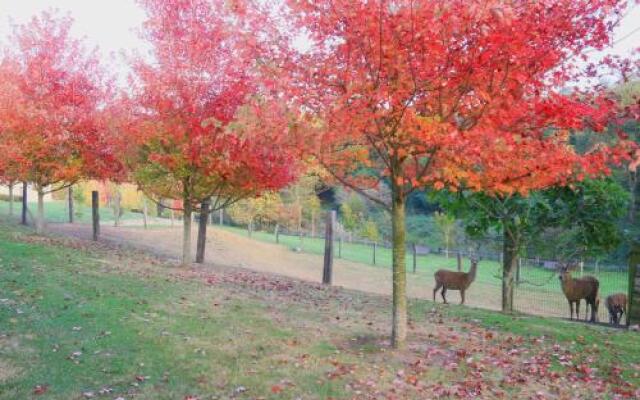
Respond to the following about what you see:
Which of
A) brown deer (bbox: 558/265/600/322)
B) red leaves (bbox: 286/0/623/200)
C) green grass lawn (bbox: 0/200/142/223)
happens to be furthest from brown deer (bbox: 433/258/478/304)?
green grass lawn (bbox: 0/200/142/223)

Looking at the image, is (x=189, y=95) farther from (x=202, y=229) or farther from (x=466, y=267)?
(x=466, y=267)

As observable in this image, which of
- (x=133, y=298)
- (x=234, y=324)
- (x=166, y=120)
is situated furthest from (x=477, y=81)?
(x=166, y=120)

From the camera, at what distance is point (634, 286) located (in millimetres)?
9703

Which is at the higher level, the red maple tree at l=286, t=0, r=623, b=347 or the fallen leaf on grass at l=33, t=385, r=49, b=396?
the red maple tree at l=286, t=0, r=623, b=347

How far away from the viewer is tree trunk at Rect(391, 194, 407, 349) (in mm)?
7598

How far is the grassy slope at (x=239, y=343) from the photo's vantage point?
20.5ft

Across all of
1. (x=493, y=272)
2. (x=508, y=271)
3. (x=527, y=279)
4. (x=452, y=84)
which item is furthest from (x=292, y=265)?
(x=452, y=84)

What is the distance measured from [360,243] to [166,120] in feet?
99.6

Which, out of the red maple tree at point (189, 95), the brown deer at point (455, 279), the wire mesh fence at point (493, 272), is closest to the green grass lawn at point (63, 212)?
the wire mesh fence at point (493, 272)

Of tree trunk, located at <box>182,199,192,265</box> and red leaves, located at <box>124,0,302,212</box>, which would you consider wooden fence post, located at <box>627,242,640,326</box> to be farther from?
tree trunk, located at <box>182,199,192,265</box>

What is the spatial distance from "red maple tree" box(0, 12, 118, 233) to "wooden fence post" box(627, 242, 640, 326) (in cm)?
1410

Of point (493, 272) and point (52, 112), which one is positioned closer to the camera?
point (52, 112)

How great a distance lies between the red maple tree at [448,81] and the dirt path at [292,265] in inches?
406

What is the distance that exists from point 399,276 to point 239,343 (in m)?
2.40
